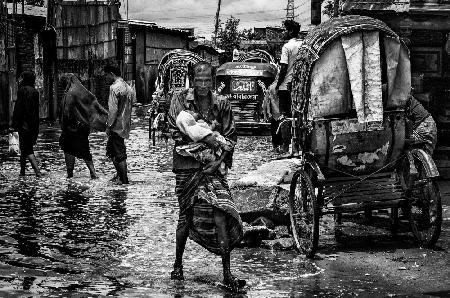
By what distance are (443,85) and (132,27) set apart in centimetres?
3747

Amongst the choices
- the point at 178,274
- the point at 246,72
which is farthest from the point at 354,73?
the point at 246,72

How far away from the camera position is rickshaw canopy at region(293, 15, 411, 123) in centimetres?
973

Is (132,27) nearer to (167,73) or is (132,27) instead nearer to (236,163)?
(167,73)

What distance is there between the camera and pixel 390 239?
33.8 ft

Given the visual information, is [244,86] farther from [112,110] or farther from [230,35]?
[230,35]

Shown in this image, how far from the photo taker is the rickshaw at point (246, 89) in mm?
28188

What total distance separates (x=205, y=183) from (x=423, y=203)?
8.09 feet

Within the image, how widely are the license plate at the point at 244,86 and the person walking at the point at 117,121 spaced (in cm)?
1363

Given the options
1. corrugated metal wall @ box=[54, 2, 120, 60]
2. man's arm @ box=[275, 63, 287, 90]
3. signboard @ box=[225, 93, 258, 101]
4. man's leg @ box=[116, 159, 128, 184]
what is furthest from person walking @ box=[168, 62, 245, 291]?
corrugated metal wall @ box=[54, 2, 120, 60]

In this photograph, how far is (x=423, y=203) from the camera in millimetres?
9641

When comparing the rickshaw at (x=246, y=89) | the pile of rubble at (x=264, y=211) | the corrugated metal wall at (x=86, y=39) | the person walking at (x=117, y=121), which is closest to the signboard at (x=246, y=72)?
the rickshaw at (x=246, y=89)

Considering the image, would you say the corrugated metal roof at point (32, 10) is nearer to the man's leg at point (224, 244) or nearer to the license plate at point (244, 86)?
the license plate at point (244, 86)

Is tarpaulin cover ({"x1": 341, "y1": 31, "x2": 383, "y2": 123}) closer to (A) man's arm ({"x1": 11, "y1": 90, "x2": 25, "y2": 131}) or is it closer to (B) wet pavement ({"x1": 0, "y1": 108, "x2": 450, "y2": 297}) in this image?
(B) wet pavement ({"x1": 0, "y1": 108, "x2": 450, "y2": 297})

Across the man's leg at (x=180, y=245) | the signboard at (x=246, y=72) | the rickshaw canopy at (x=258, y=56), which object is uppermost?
the rickshaw canopy at (x=258, y=56)
